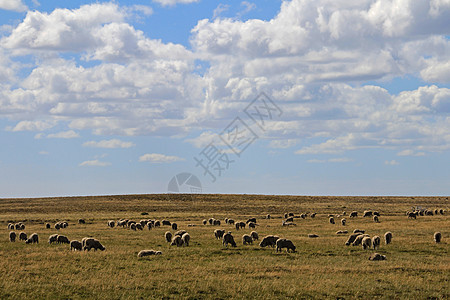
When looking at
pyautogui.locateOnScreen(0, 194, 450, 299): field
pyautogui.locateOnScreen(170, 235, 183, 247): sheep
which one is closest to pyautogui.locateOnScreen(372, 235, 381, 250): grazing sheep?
pyautogui.locateOnScreen(0, 194, 450, 299): field

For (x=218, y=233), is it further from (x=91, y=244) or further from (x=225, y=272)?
(x=225, y=272)

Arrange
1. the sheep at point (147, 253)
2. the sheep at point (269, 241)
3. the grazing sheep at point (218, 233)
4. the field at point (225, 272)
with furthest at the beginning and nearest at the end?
the grazing sheep at point (218, 233)
the sheep at point (269, 241)
the sheep at point (147, 253)
the field at point (225, 272)

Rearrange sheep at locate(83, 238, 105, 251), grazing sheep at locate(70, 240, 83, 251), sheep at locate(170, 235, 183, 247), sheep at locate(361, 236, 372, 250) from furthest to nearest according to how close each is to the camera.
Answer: sheep at locate(170, 235, 183, 247) → sheep at locate(361, 236, 372, 250) → grazing sheep at locate(70, 240, 83, 251) → sheep at locate(83, 238, 105, 251)

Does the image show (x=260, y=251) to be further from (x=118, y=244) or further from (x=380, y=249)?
(x=118, y=244)

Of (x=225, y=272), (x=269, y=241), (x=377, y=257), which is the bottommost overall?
(x=225, y=272)

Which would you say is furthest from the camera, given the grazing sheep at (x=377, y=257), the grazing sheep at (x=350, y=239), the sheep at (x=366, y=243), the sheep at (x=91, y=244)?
the grazing sheep at (x=350, y=239)

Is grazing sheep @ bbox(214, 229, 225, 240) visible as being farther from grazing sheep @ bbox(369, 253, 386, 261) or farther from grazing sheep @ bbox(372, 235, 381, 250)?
grazing sheep @ bbox(369, 253, 386, 261)

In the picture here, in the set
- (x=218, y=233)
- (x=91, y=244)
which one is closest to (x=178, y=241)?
(x=218, y=233)

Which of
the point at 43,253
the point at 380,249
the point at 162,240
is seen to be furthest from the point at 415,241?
the point at 43,253

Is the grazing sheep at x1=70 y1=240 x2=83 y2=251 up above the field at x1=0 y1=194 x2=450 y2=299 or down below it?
Answer: above

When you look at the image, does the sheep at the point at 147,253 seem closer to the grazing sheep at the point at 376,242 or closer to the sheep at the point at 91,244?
the sheep at the point at 91,244

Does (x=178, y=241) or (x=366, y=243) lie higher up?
(x=366, y=243)

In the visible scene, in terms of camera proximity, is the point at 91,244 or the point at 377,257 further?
the point at 91,244

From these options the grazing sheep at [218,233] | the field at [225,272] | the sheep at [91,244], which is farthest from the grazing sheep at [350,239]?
the sheep at [91,244]
